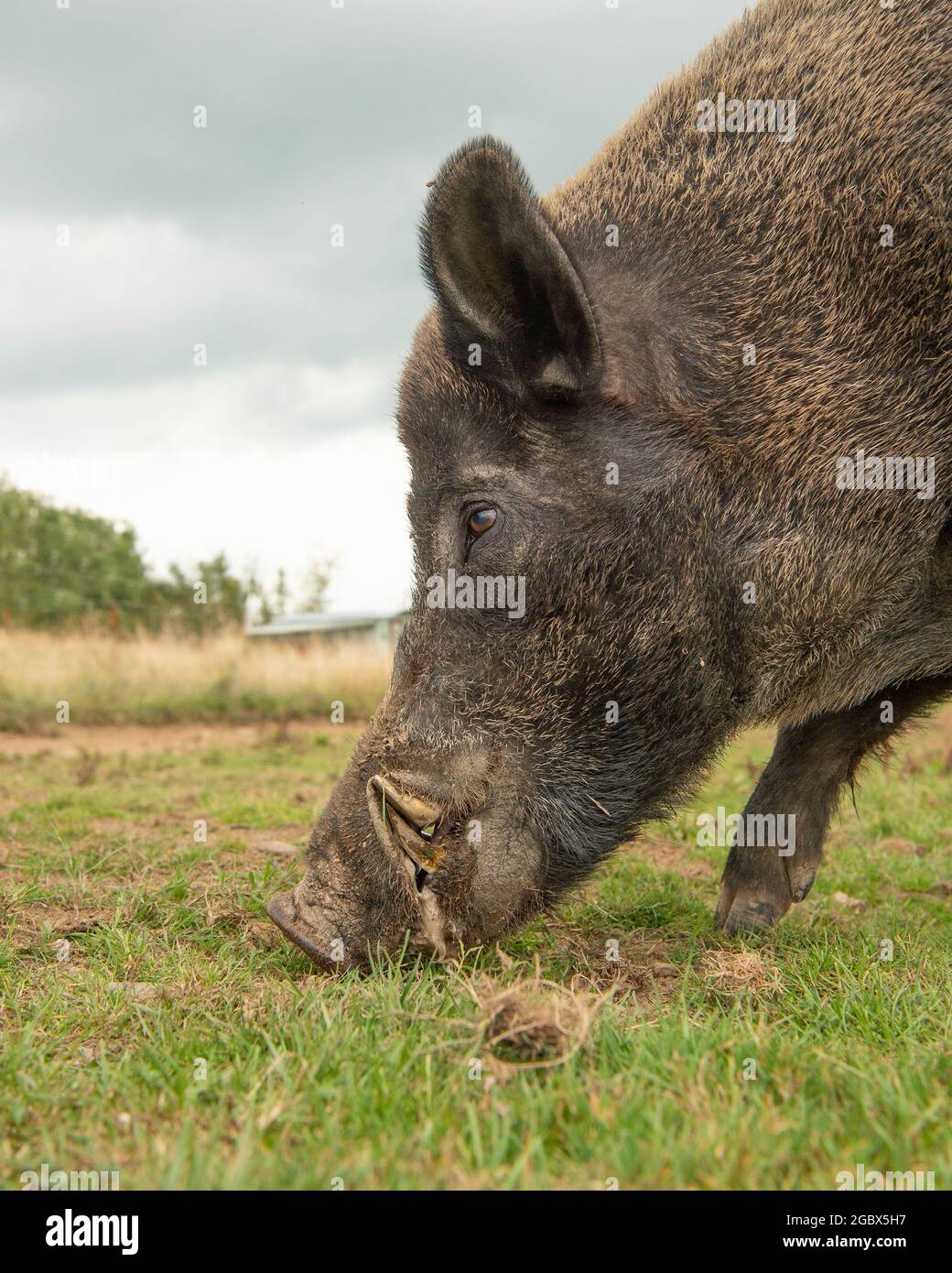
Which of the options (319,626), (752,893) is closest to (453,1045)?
(752,893)

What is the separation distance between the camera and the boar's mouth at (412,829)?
3.46 metres

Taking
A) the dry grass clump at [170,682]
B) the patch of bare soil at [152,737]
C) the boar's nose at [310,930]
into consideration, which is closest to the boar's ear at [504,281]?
the boar's nose at [310,930]

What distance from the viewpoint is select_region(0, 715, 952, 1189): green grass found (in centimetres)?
→ 209

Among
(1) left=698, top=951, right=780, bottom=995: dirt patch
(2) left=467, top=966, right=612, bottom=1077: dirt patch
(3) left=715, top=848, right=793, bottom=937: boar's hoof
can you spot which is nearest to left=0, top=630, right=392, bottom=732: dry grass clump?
(3) left=715, top=848, right=793, bottom=937: boar's hoof

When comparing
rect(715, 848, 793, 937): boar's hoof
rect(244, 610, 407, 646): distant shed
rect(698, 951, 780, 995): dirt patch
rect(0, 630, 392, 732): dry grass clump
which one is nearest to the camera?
rect(698, 951, 780, 995): dirt patch

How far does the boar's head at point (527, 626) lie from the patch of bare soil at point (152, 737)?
8275 millimetres

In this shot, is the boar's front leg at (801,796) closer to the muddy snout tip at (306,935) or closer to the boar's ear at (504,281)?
the muddy snout tip at (306,935)

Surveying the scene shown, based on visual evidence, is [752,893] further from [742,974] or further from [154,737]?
[154,737]

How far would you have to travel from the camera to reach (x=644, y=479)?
3596 mm

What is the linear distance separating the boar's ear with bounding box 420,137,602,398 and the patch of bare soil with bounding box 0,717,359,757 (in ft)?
28.1

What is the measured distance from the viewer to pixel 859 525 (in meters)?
3.71

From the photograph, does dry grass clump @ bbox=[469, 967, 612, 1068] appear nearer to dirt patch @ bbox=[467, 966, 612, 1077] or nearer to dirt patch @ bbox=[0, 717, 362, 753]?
dirt patch @ bbox=[467, 966, 612, 1077]

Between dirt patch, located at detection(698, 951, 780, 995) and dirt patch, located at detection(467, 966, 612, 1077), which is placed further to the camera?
dirt patch, located at detection(698, 951, 780, 995)
